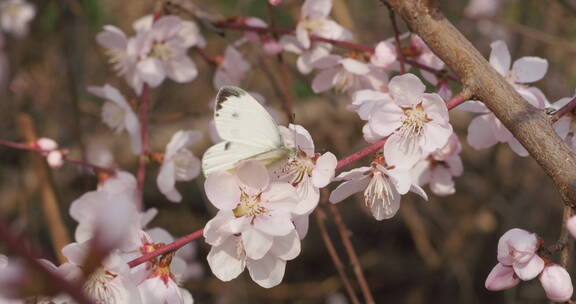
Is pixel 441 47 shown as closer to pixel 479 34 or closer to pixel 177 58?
pixel 177 58

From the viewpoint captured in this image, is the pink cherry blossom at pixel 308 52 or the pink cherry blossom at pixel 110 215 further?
the pink cherry blossom at pixel 308 52

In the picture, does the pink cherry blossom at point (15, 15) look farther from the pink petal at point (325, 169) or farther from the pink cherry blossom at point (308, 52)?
the pink petal at point (325, 169)

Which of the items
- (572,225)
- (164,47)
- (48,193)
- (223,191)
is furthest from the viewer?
(48,193)

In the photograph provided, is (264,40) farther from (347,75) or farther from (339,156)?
(339,156)

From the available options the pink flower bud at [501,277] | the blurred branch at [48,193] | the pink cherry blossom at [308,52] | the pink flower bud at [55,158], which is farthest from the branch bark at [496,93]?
the blurred branch at [48,193]

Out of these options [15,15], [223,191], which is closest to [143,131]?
[223,191]
